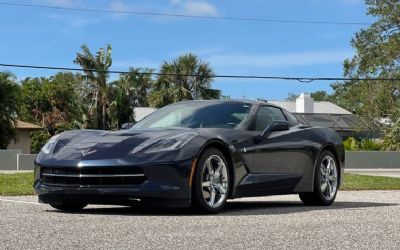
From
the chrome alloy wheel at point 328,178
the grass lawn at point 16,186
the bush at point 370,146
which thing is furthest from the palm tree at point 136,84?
the chrome alloy wheel at point 328,178

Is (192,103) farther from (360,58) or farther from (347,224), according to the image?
(360,58)

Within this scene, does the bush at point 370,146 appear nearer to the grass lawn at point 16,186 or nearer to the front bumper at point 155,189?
the grass lawn at point 16,186

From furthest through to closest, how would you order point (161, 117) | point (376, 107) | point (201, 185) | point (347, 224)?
1. point (376, 107)
2. point (161, 117)
3. point (201, 185)
4. point (347, 224)

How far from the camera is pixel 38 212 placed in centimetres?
778

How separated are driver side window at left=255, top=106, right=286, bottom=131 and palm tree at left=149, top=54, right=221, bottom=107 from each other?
38095 mm

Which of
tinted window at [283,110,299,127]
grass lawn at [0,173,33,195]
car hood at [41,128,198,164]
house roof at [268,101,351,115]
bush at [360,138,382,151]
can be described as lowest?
grass lawn at [0,173,33,195]

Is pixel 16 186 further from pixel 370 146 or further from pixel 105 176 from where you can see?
pixel 370 146

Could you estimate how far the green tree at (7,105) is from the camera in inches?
1726

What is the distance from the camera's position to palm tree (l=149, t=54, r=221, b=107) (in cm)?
4841

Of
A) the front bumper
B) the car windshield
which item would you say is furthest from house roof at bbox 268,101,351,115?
the front bumper

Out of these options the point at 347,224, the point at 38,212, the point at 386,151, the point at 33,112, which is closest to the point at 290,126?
the point at 347,224

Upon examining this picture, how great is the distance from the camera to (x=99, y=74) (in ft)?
159

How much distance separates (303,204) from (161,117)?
2.38 meters

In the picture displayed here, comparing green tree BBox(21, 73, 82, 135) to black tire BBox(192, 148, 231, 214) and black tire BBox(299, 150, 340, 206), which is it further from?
black tire BBox(192, 148, 231, 214)
